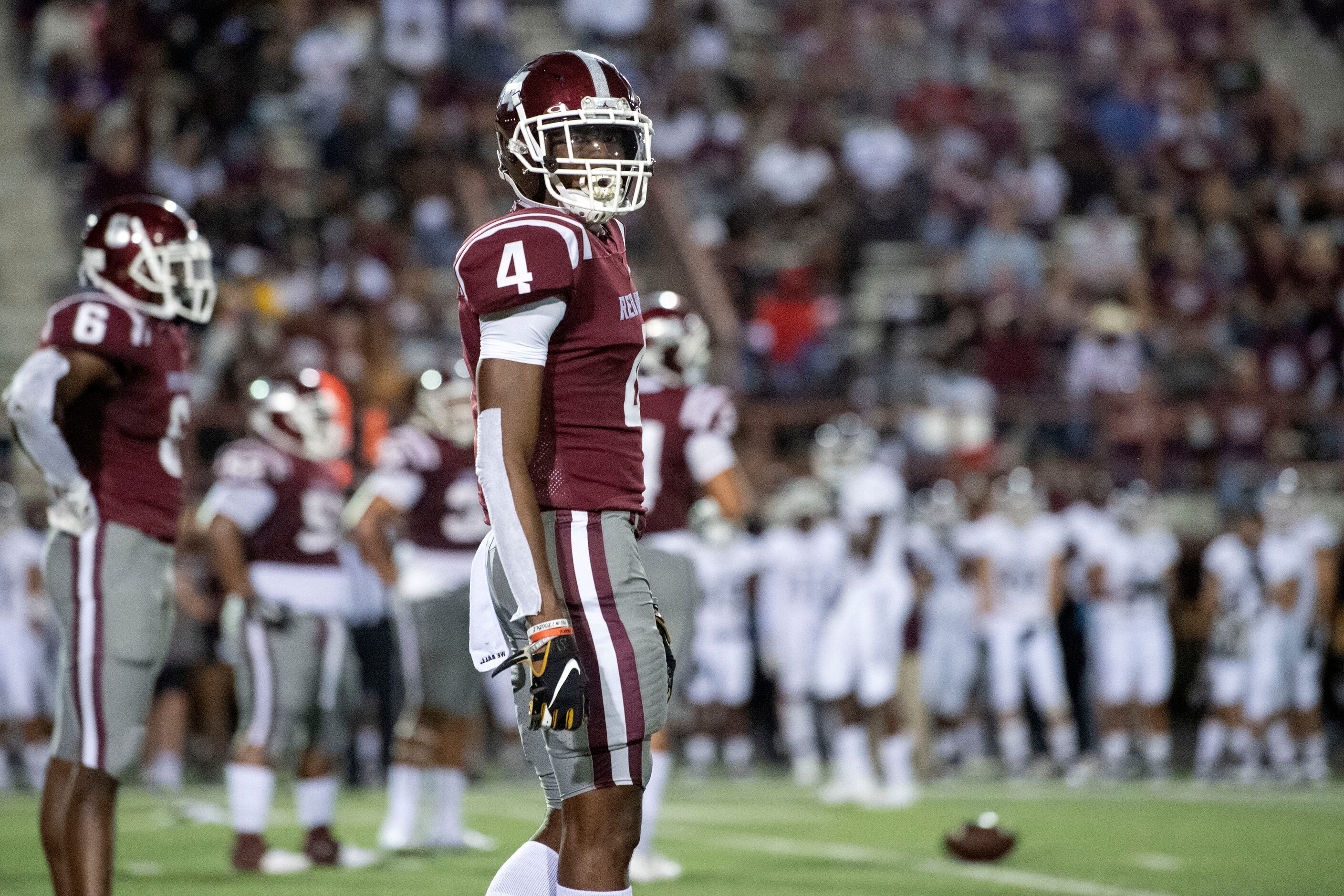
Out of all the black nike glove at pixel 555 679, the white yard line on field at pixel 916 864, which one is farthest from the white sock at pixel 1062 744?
the black nike glove at pixel 555 679

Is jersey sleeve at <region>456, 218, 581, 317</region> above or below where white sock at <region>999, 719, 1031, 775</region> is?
above

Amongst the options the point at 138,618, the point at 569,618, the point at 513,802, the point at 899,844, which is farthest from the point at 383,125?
the point at 569,618

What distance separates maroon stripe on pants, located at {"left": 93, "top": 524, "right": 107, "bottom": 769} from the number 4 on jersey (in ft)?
6.49

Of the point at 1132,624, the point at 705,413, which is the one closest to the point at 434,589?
the point at 705,413

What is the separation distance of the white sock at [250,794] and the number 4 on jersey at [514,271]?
4.17 meters

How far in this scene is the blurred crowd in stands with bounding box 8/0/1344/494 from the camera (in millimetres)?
13594

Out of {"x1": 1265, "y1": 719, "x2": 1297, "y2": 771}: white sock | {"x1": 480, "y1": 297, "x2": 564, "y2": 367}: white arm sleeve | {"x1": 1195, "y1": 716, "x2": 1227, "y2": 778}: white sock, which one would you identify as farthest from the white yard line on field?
{"x1": 1265, "y1": 719, "x2": 1297, "y2": 771}: white sock

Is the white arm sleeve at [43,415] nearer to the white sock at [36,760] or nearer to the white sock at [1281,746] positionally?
the white sock at [36,760]

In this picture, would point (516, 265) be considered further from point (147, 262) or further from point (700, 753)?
point (700, 753)

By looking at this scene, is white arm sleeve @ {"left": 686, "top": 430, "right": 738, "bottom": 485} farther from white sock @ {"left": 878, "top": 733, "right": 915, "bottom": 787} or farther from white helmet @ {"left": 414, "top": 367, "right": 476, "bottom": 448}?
white sock @ {"left": 878, "top": 733, "right": 915, "bottom": 787}

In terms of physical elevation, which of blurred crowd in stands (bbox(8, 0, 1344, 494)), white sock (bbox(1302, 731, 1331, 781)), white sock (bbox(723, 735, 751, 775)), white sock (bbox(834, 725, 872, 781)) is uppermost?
blurred crowd in stands (bbox(8, 0, 1344, 494))

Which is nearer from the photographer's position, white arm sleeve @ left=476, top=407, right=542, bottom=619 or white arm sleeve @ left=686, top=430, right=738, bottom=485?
white arm sleeve @ left=476, top=407, right=542, bottom=619

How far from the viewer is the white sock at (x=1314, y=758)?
36.9 ft

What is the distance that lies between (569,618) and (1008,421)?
1101 centimetres
